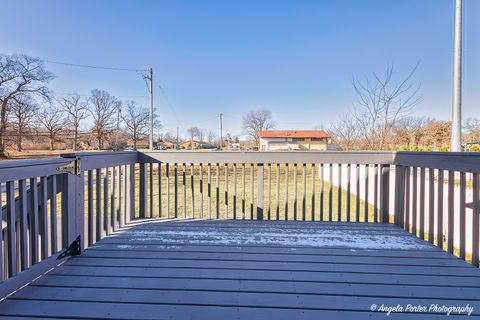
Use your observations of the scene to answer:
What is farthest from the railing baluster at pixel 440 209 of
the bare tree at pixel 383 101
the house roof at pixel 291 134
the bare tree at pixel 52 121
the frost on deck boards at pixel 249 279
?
the house roof at pixel 291 134

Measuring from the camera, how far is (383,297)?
4.59 ft

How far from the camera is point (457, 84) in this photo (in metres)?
3.24

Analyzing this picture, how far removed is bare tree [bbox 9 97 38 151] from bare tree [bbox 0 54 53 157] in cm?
22

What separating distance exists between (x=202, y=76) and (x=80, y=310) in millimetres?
17646

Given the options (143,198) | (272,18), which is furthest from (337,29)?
(143,198)

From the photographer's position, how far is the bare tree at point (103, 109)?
2447cm

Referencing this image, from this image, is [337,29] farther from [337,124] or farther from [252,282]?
[252,282]

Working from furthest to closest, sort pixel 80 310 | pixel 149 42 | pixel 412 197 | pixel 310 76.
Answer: pixel 310 76 < pixel 149 42 < pixel 412 197 < pixel 80 310

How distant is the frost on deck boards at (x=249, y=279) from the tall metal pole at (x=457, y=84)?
1.85 metres

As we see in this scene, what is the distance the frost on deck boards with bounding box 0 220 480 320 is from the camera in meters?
1.28

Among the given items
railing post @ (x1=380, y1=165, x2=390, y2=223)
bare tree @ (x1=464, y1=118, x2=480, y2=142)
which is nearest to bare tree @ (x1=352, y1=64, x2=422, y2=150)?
railing post @ (x1=380, y1=165, x2=390, y2=223)

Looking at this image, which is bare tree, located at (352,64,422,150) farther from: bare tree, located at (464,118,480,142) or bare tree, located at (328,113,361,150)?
bare tree, located at (464,118,480,142)

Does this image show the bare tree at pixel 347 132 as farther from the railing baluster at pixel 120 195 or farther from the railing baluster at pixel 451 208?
the railing baluster at pixel 120 195

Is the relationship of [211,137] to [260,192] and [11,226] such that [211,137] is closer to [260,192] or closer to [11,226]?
[260,192]
